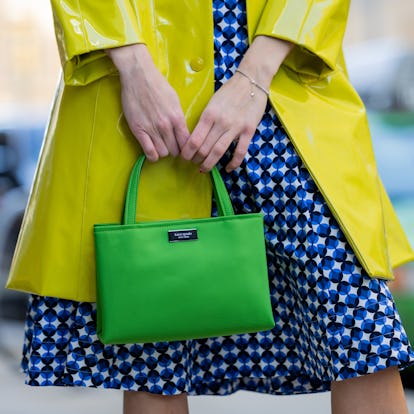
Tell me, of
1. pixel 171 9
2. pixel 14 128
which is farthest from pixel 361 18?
pixel 171 9

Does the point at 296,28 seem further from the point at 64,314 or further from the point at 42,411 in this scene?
the point at 42,411

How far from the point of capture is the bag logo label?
1282 mm

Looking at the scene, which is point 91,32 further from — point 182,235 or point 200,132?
point 182,235

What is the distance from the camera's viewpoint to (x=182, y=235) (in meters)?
1.28

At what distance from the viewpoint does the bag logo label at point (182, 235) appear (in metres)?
1.28

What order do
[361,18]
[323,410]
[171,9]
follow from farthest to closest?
[361,18] → [323,410] → [171,9]

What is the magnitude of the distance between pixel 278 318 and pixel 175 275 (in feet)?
0.87

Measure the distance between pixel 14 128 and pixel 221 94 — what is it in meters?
3.12

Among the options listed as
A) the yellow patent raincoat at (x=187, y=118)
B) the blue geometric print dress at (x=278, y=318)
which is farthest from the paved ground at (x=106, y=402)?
the yellow patent raincoat at (x=187, y=118)

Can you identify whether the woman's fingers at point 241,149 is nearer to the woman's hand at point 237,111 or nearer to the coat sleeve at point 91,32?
the woman's hand at point 237,111

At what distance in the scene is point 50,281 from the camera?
4.58 ft

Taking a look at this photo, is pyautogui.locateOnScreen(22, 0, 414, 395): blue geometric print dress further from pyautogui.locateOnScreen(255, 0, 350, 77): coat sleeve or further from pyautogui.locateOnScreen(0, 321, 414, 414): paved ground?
pyautogui.locateOnScreen(0, 321, 414, 414): paved ground

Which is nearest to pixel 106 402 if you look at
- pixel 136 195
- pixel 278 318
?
pixel 278 318

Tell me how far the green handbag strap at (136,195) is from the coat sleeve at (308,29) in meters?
0.21
